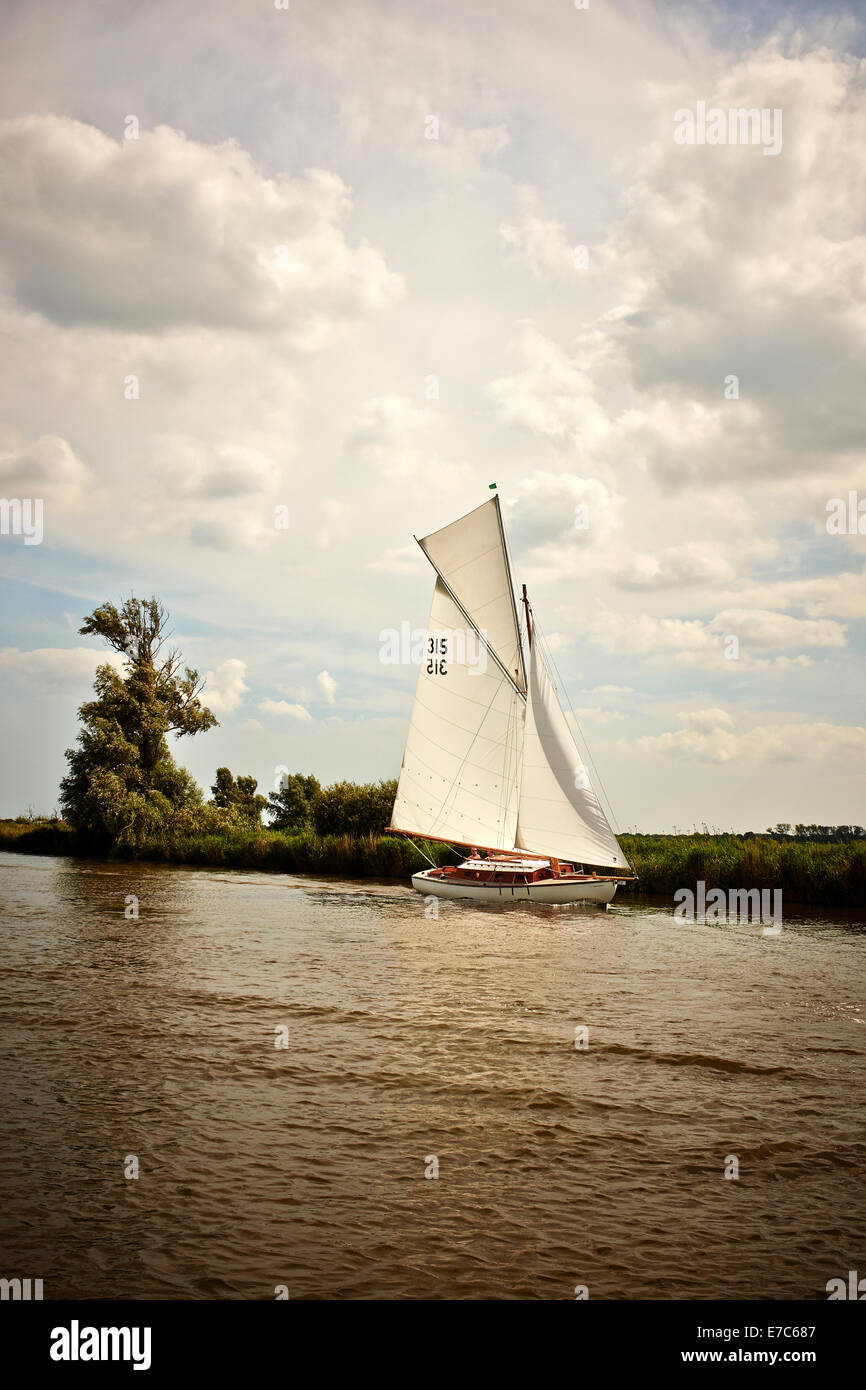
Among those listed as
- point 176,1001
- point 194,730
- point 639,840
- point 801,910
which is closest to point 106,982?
point 176,1001

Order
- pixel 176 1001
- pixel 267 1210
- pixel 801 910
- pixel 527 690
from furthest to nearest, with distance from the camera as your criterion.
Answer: pixel 527 690 < pixel 801 910 < pixel 176 1001 < pixel 267 1210

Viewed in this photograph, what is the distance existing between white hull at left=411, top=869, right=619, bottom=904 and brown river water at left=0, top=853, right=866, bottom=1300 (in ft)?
43.9

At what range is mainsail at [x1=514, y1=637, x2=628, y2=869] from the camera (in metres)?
35.2

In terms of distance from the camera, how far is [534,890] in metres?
35.5

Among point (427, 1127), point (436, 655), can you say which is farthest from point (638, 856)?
point (427, 1127)

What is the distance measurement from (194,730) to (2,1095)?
60.7 meters

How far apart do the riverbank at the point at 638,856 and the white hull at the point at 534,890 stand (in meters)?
3.49

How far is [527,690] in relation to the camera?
37.6 m

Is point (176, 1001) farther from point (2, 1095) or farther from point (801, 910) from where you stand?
point (801, 910)
